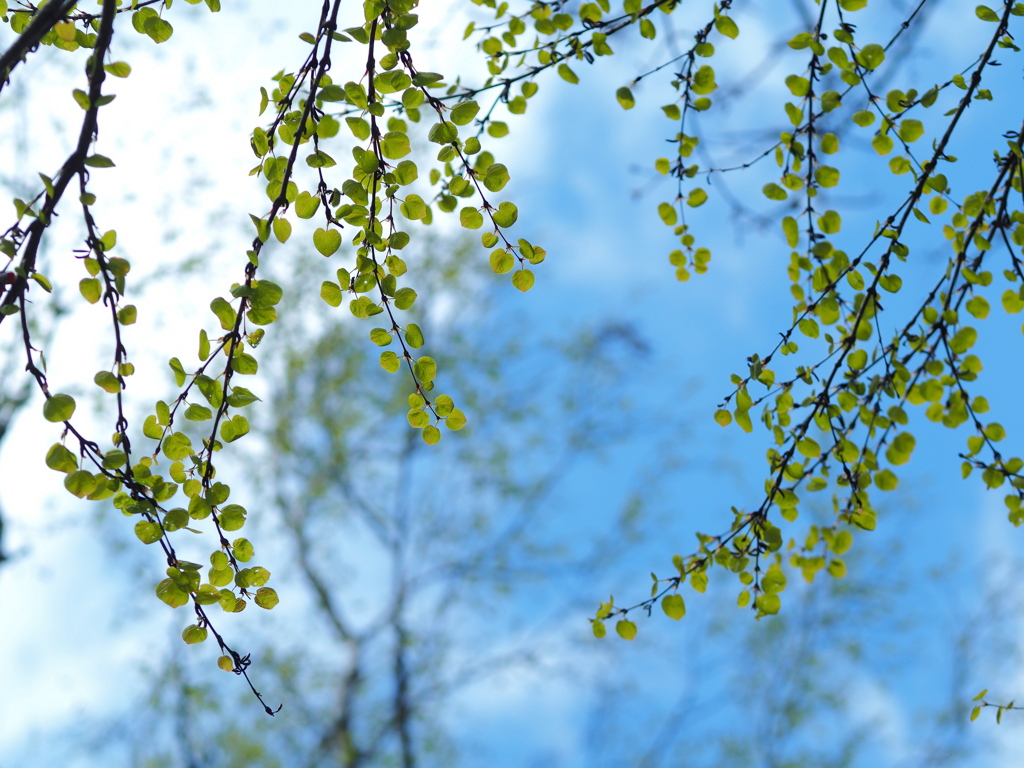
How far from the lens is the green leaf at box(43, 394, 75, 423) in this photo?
1016 mm

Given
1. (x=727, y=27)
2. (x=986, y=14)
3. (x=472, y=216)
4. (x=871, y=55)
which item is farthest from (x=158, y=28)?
(x=986, y=14)

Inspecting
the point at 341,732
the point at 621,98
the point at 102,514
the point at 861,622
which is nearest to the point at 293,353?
the point at 102,514

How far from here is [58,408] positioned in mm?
1021

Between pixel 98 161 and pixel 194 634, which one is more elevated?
pixel 98 161

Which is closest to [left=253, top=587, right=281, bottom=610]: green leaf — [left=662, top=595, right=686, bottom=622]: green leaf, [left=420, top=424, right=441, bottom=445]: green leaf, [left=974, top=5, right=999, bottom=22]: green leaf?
[left=420, top=424, right=441, bottom=445]: green leaf

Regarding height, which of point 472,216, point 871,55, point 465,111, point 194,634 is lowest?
point 194,634

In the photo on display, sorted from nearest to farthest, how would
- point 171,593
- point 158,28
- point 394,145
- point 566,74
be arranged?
point 171,593 → point 394,145 → point 158,28 → point 566,74

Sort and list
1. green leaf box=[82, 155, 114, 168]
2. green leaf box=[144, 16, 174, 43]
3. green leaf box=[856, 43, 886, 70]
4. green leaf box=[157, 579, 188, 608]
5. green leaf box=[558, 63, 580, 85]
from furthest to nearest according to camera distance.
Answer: green leaf box=[558, 63, 580, 85] → green leaf box=[856, 43, 886, 70] → green leaf box=[144, 16, 174, 43] → green leaf box=[157, 579, 188, 608] → green leaf box=[82, 155, 114, 168]

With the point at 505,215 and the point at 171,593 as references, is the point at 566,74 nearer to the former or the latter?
the point at 505,215

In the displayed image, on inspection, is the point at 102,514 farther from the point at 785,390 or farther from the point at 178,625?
the point at 785,390

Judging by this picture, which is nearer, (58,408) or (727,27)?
(58,408)

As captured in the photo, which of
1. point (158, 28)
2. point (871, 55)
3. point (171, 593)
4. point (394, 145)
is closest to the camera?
point (171, 593)

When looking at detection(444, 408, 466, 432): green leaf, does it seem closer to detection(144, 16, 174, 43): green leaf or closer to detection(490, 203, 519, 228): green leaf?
detection(490, 203, 519, 228): green leaf

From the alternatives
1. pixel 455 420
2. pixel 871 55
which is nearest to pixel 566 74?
pixel 871 55
